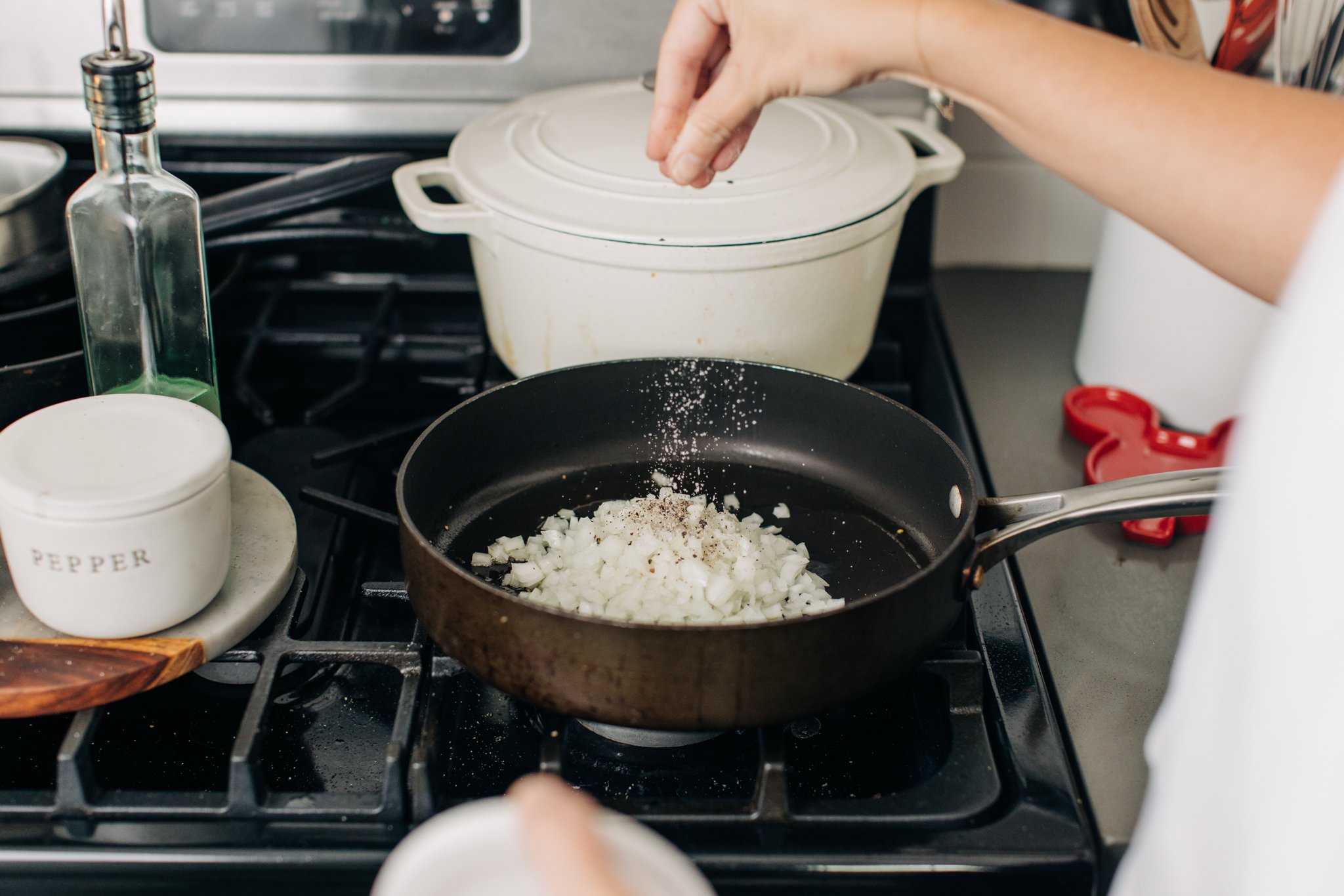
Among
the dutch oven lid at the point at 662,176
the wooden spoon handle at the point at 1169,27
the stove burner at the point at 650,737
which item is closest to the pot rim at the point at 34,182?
the dutch oven lid at the point at 662,176

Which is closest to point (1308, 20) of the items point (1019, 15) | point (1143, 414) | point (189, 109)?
point (1143, 414)

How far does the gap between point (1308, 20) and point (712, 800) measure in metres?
0.66

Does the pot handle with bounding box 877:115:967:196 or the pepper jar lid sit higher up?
the pot handle with bounding box 877:115:967:196

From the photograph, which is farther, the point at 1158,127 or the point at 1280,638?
the point at 1158,127

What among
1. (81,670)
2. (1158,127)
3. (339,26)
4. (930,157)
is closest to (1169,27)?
(930,157)

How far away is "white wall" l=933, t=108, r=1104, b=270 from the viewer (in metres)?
1.05

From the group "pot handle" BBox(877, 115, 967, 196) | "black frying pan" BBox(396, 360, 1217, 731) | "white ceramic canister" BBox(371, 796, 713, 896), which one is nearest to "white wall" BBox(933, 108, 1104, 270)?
"pot handle" BBox(877, 115, 967, 196)

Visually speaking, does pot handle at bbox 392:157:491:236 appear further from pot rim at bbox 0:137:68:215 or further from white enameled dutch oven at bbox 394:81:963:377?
pot rim at bbox 0:137:68:215

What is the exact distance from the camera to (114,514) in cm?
52

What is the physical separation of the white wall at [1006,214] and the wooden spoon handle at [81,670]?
0.76 meters

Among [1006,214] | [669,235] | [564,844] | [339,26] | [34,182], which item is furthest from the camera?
[1006,214]

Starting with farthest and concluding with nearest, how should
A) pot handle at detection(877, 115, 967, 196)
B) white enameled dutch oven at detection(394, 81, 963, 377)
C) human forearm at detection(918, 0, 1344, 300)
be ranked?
pot handle at detection(877, 115, 967, 196)
white enameled dutch oven at detection(394, 81, 963, 377)
human forearm at detection(918, 0, 1344, 300)

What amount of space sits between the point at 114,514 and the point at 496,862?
0.28 m

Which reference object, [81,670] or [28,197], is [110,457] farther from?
[28,197]
